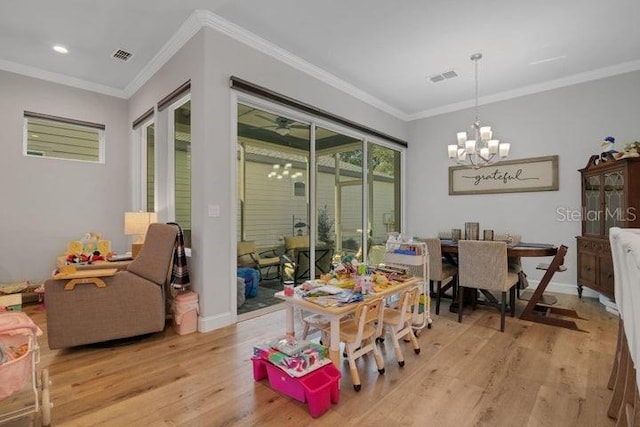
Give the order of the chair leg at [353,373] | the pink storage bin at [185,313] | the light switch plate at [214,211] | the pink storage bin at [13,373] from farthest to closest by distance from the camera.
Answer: the light switch plate at [214,211], the pink storage bin at [185,313], the chair leg at [353,373], the pink storage bin at [13,373]

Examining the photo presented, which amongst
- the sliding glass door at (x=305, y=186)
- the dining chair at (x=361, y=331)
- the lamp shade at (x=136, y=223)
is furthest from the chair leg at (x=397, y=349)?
the lamp shade at (x=136, y=223)

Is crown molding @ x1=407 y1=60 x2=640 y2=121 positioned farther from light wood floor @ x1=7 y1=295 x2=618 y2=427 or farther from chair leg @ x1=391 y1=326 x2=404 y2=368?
chair leg @ x1=391 y1=326 x2=404 y2=368

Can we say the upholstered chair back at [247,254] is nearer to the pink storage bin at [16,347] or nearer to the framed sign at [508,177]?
the pink storage bin at [16,347]

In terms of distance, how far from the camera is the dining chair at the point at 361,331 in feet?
6.72

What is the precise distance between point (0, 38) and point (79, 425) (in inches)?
158

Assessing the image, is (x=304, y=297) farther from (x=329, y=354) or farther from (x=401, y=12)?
(x=401, y=12)

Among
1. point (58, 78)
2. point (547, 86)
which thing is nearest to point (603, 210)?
point (547, 86)

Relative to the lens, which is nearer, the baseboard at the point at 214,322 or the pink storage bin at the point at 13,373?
the pink storage bin at the point at 13,373

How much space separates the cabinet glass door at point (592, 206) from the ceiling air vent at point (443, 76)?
7.25 ft

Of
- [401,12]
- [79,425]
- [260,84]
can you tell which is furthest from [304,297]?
[401,12]

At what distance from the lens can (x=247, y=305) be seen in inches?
144

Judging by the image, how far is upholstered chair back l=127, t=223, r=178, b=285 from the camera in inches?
111

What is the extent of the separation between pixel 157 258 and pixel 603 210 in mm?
5005

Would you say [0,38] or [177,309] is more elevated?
[0,38]
